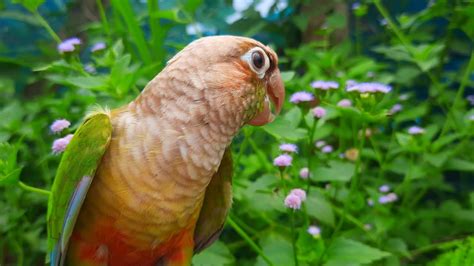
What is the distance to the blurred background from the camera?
3.33 feet

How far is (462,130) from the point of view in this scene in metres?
1.32

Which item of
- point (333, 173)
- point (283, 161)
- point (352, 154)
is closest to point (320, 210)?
point (333, 173)

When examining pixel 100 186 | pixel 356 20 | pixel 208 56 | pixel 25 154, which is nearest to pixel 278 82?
pixel 208 56

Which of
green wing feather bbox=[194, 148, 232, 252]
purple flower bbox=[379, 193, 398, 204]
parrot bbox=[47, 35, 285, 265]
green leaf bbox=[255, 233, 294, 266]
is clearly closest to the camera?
parrot bbox=[47, 35, 285, 265]

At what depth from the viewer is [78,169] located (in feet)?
2.40

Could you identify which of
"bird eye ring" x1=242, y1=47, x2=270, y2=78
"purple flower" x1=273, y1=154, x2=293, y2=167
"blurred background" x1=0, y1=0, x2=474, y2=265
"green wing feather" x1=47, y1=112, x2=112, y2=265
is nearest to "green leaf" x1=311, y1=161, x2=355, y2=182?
"blurred background" x1=0, y1=0, x2=474, y2=265

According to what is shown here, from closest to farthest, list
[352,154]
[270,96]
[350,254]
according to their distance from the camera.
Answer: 1. [270,96]
2. [350,254]
3. [352,154]

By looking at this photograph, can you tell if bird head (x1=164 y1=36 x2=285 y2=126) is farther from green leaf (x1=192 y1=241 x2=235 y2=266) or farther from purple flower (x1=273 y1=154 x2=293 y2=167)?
green leaf (x1=192 y1=241 x2=235 y2=266)

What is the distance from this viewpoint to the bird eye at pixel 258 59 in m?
0.76

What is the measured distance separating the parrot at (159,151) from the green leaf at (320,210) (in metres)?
0.33

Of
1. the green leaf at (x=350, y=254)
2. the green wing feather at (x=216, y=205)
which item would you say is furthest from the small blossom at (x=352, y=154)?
the green wing feather at (x=216, y=205)

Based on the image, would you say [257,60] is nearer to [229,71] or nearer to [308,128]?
[229,71]

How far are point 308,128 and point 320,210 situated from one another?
16 cm

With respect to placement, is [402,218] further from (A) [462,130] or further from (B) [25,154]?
(B) [25,154]
